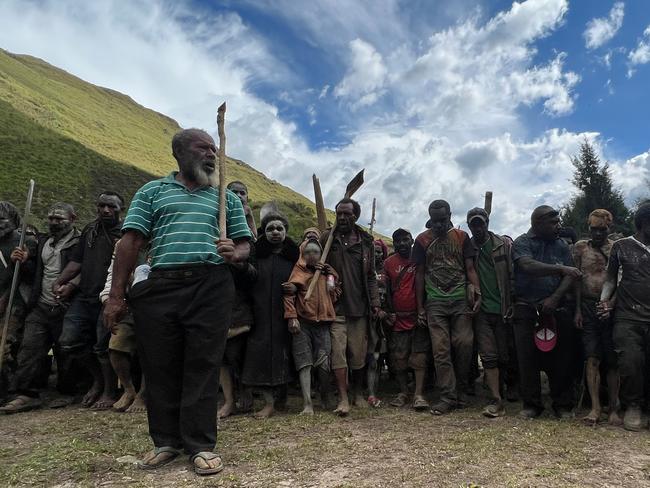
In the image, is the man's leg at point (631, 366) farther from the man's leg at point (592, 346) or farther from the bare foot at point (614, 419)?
the man's leg at point (592, 346)

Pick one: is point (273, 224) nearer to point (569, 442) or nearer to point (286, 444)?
point (286, 444)

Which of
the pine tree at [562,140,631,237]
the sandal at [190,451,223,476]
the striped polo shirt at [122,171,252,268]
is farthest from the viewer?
the pine tree at [562,140,631,237]

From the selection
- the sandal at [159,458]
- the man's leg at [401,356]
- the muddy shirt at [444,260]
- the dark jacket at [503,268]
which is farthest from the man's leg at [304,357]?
the dark jacket at [503,268]

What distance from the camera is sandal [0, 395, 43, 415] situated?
18.6 ft

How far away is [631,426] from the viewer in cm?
468

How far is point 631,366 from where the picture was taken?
4.79 metres

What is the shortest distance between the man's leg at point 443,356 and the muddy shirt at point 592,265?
5.06ft

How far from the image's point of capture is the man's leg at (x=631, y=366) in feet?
15.7

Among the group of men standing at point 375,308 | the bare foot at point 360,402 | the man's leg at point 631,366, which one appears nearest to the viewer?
the man's leg at point 631,366

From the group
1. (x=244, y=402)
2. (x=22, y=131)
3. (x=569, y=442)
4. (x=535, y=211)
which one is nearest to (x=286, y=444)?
(x=244, y=402)

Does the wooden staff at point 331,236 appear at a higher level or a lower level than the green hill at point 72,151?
lower

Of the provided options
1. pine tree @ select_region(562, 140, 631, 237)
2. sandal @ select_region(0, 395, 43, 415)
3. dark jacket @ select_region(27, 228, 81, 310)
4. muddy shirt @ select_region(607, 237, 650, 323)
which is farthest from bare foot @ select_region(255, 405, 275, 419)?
pine tree @ select_region(562, 140, 631, 237)

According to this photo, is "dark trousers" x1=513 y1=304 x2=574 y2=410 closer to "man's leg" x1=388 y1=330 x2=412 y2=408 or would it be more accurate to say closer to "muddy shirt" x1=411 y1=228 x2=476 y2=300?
"muddy shirt" x1=411 y1=228 x2=476 y2=300

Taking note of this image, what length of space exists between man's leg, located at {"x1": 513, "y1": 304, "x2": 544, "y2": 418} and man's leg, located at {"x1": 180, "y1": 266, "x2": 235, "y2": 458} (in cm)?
336
